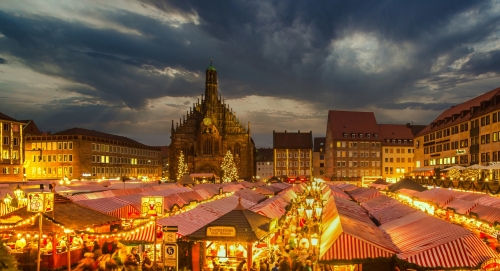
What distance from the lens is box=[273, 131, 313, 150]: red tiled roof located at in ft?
344

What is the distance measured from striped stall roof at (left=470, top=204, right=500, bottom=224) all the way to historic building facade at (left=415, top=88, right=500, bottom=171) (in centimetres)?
3075

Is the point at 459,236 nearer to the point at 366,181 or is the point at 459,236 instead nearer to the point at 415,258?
the point at 415,258

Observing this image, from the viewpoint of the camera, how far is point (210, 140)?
8994 centimetres

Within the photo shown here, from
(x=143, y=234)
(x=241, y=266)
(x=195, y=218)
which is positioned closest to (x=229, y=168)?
(x=195, y=218)

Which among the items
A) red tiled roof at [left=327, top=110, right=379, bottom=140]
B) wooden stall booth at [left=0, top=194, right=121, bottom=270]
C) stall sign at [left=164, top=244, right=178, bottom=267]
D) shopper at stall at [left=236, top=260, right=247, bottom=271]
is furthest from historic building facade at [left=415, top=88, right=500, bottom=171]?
stall sign at [left=164, top=244, right=178, bottom=267]

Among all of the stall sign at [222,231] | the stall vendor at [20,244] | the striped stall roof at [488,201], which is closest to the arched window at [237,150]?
the striped stall roof at [488,201]

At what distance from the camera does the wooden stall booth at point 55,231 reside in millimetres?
15047

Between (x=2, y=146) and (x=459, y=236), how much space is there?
67.1m

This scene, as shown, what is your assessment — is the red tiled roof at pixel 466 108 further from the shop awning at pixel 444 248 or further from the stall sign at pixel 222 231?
the stall sign at pixel 222 231

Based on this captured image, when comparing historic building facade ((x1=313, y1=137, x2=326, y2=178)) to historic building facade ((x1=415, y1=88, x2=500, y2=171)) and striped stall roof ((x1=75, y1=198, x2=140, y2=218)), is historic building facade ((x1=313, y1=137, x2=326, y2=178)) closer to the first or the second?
historic building facade ((x1=415, y1=88, x2=500, y2=171))

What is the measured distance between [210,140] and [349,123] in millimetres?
30157

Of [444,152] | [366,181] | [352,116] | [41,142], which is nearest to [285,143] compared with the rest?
[352,116]

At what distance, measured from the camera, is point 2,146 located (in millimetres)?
65062

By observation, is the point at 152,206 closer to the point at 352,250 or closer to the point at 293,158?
the point at 352,250
